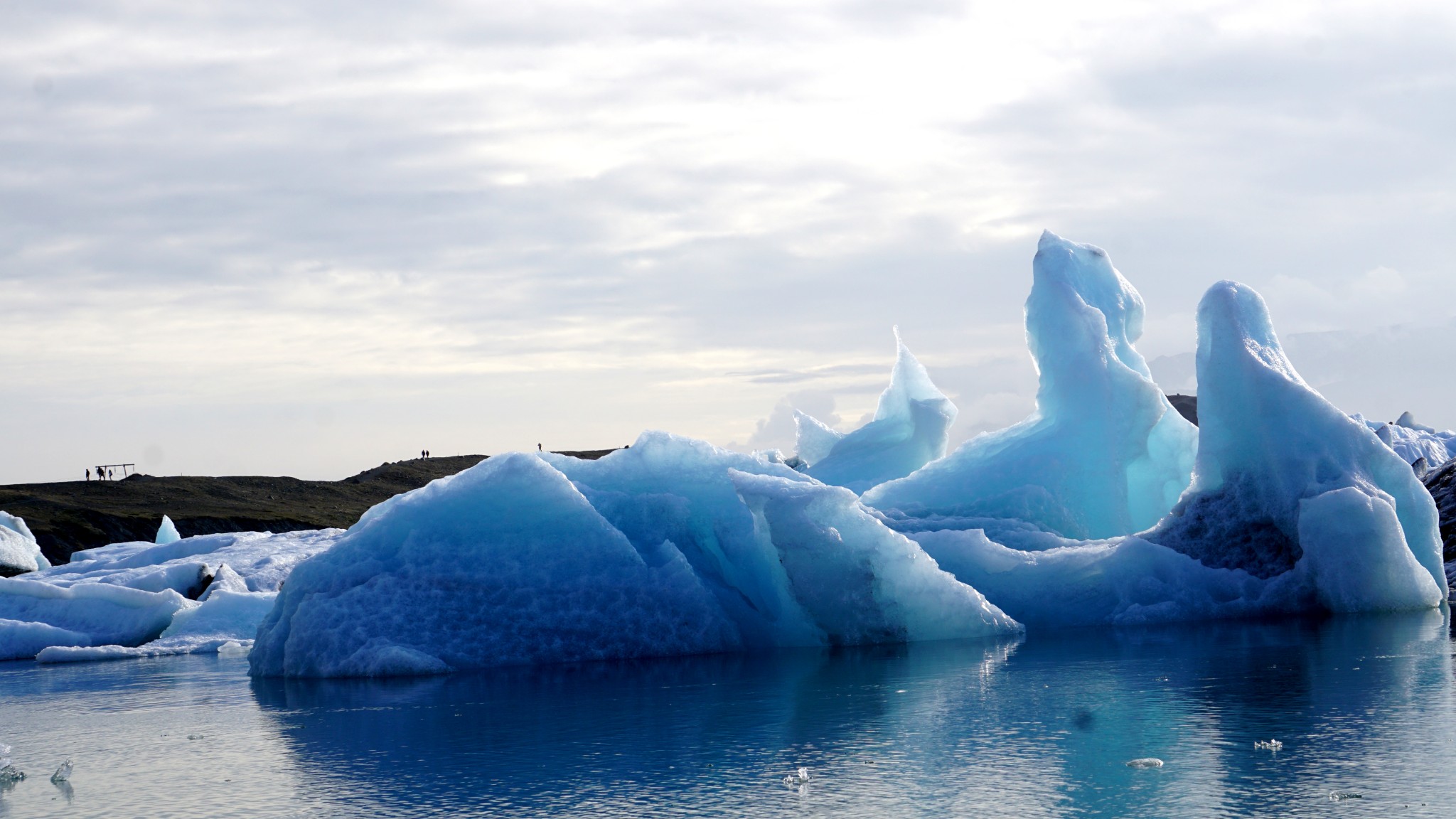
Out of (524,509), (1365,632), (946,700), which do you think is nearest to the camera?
(946,700)

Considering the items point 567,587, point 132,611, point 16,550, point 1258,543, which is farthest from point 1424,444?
point 16,550

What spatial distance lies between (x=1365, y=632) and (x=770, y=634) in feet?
22.2

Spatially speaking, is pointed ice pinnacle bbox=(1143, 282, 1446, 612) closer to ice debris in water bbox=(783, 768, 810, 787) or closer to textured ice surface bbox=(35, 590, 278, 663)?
ice debris in water bbox=(783, 768, 810, 787)

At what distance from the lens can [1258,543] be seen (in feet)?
60.6

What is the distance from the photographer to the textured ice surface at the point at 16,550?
36531 mm

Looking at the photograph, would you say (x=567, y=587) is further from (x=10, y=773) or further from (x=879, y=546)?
(x=10, y=773)

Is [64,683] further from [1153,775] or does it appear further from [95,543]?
[95,543]

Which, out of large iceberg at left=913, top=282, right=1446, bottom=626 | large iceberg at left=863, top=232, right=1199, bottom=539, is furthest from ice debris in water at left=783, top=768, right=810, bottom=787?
large iceberg at left=863, top=232, right=1199, bottom=539

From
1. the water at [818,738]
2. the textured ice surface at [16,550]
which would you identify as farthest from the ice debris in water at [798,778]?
the textured ice surface at [16,550]

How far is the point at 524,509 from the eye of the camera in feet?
53.9

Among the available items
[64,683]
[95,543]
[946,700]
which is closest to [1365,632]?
[946,700]

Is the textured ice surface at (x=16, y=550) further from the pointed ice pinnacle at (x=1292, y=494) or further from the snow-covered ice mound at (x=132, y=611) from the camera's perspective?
the pointed ice pinnacle at (x=1292, y=494)

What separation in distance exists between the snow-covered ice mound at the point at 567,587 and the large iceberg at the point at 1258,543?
4.68 feet

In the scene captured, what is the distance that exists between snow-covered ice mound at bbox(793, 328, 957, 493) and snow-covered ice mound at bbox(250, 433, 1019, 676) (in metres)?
11.5
